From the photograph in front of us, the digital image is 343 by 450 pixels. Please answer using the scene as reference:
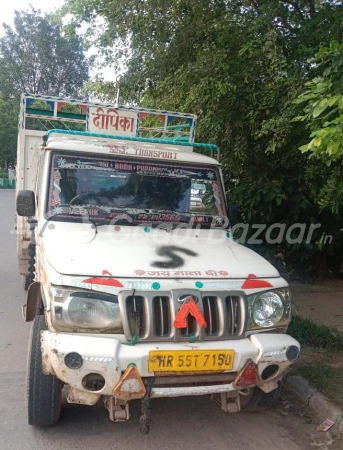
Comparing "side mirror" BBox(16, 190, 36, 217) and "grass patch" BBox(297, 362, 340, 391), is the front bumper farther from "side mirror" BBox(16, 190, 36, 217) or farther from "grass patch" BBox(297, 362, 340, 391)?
"side mirror" BBox(16, 190, 36, 217)

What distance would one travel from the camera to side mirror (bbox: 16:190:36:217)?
426 centimetres

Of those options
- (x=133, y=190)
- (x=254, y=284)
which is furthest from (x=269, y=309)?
(x=133, y=190)

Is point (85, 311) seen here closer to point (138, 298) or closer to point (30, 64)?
point (138, 298)

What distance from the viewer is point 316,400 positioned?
164 inches

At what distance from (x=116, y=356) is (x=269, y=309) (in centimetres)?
120

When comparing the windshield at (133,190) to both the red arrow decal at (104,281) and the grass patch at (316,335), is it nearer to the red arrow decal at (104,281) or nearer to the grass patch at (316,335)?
the red arrow decal at (104,281)

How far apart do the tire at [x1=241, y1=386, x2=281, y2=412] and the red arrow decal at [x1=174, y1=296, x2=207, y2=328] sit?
0.98 metres

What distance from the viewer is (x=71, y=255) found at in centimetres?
338

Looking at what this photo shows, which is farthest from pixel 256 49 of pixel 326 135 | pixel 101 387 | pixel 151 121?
pixel 101 387

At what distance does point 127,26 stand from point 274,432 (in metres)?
6.69

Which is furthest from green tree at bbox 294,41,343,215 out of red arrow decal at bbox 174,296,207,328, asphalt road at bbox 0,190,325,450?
asphalt road at bbox 0,190,325,450

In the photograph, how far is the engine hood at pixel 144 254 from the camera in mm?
3280

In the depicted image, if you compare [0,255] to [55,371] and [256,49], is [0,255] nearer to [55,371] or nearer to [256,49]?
[256,49]

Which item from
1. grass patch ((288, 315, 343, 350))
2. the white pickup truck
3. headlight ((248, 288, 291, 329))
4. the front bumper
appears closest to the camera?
the front bumper
